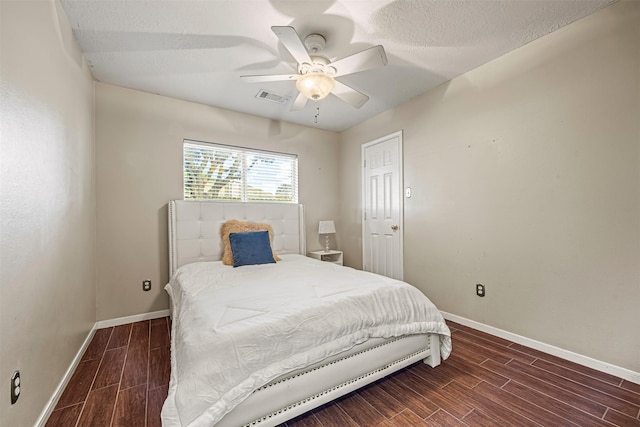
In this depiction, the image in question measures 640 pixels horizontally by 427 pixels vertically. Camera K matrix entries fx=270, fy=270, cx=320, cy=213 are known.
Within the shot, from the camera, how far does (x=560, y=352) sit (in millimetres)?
2141

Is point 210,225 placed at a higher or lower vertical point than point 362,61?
lower

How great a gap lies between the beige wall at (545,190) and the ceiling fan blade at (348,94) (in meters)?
1.13

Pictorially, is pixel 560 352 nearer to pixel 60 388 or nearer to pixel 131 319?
pixel 60 388

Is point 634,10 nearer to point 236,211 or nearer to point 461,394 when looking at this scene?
point 461,394

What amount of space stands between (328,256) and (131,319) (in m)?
2.58

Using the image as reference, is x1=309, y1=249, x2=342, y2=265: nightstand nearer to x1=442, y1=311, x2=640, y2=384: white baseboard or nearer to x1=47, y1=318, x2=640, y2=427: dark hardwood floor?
x1=442, y1=311, x2=640, y2=384: white baseboard

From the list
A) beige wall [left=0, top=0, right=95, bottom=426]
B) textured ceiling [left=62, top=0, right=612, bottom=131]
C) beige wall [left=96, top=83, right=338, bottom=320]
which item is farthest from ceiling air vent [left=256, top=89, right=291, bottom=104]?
beige wall [left=0, top=0, right=95, bottom=426]

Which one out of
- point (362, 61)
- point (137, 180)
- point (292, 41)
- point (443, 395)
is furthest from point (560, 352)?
point (137, 180)

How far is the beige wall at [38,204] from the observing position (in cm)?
118

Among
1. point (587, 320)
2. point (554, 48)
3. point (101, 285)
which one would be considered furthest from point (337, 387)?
point (554, 48)

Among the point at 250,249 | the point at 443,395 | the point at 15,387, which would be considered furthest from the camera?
the point at 250,249

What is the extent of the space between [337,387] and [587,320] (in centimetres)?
196

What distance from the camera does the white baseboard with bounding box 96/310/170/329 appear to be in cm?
287

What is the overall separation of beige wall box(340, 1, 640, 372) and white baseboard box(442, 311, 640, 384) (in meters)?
0.05
